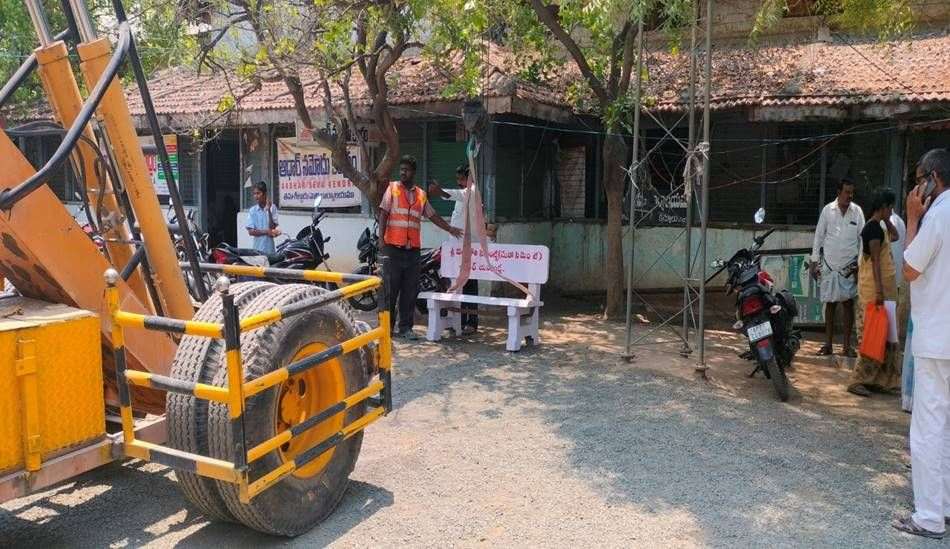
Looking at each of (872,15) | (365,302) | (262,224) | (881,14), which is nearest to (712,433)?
(881,14)

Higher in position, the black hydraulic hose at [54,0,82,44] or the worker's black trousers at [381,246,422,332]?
the black hydraulic hose at [54,0,82,44]

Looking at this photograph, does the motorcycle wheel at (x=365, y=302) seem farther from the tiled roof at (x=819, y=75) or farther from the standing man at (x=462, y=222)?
the tiled roof at (x=819, y=75)

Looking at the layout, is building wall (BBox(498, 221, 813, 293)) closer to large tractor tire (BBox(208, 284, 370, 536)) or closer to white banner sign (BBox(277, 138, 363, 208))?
white banner sign (BBox(277, 138, 363, 208))

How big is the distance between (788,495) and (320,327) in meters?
2.80

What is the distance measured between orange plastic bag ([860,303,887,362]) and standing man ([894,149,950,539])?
2.35 metres

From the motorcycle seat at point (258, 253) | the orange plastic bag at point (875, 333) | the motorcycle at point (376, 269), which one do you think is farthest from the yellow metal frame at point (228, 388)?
the motorcycle seat at point (258, 253)

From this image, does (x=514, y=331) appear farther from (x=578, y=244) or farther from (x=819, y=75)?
(x=819, y=75)

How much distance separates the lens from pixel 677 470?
479 centimetres

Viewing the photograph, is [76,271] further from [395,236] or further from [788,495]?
[395,236]

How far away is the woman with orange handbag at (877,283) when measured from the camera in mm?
6480

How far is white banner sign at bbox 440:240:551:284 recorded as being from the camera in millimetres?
8219

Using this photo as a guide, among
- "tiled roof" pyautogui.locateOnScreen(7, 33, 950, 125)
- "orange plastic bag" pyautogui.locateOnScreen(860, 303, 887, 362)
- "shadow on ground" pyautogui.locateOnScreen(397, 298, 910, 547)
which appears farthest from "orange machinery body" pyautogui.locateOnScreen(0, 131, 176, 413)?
"tiled roof" pyautogui.locateOnScreen(7, 33, 950, 125)

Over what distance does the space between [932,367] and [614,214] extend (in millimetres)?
5670

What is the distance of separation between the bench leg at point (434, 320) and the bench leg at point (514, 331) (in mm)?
864
